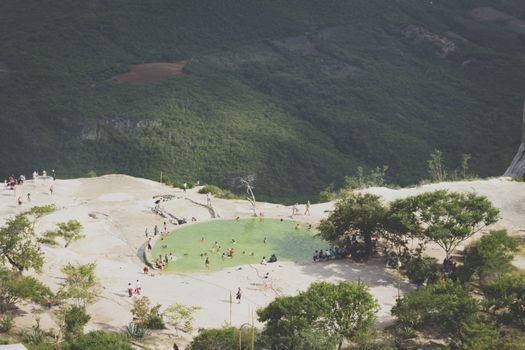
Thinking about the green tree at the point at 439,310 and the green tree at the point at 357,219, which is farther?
the green tree at the point at 357,219

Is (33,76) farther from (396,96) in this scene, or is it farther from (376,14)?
(376,14)

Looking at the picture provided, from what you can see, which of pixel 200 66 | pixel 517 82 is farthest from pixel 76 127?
pixel 517 82

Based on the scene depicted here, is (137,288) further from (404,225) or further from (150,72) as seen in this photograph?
(150,72)

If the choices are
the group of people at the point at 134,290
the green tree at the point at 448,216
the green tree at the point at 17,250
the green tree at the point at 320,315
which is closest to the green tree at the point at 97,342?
the green tree at the point at 320,315

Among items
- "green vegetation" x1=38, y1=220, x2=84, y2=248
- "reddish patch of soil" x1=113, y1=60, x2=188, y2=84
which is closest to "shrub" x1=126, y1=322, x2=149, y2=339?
"green vegetation" x1=38, y1=220, x2=84, y2=248

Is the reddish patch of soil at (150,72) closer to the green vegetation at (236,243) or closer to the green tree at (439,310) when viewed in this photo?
the green vegetation at (236,243)
